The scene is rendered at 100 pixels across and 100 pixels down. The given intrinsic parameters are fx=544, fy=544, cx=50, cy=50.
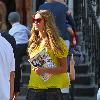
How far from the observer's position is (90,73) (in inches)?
455

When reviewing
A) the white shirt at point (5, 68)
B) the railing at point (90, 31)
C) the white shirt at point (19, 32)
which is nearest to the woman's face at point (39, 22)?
the white shirt at point (5, 68)

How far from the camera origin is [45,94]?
707cm

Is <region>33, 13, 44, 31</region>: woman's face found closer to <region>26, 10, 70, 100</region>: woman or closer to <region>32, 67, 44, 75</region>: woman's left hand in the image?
<region>26, 10, 70, 100</region>: woman

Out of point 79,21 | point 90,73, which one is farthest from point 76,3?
point 90,73

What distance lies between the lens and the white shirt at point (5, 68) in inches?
231

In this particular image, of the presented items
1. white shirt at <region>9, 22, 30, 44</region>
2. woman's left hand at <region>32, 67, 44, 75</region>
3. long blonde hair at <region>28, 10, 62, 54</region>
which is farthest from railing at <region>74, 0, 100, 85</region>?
woman's left hand at <region>32, 67, 44, 75</region>

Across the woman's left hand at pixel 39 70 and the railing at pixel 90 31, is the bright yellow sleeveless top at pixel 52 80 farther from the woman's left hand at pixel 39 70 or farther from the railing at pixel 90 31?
the railing at pixel 90 31

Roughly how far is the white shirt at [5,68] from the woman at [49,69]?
44.2 inches

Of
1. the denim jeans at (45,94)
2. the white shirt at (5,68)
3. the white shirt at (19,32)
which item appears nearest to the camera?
the white shirt at (5,68)

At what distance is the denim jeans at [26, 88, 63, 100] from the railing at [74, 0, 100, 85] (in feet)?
14.7

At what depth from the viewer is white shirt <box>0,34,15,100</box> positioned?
5855 mm

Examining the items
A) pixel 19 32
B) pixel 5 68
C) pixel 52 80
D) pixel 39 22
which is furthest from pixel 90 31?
pixel 5 68

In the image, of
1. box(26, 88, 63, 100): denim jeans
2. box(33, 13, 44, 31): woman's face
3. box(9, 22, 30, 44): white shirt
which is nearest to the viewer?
box(26, 88, 63, 100): denim jeans

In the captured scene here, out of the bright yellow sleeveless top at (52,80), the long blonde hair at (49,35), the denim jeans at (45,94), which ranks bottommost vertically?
the denim jeans at (45,94)
